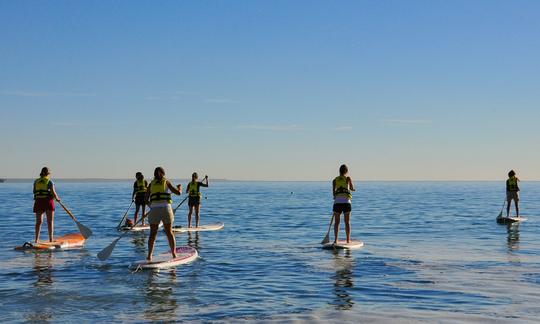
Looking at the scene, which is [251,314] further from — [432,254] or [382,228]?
[382,228]

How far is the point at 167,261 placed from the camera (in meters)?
13.1

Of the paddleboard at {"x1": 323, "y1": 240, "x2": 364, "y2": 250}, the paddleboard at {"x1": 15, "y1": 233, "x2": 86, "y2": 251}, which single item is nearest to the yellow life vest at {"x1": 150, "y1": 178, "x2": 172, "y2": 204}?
the paddleboard at {"x1": 15, "y1": 233, "x2": 86, "y2": 251}

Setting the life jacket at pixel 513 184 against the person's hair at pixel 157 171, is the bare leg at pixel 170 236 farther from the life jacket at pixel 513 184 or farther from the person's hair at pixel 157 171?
the life jacket at pixel 513 184

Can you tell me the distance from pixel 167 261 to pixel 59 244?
190 inches

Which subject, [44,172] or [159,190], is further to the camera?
[44,172]

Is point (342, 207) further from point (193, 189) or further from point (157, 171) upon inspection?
point (193, 189)

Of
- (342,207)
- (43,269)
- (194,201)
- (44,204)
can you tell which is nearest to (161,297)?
(43,269)

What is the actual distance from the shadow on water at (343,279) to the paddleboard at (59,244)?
728 centimetres

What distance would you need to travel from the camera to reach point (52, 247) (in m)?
16.3

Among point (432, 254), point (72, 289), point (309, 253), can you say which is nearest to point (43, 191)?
point (72, 289)

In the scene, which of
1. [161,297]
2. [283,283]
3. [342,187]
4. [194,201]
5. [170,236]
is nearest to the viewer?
[161,297]

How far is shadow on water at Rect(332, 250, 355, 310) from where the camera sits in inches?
378

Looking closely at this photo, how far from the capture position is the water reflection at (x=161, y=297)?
8.80m

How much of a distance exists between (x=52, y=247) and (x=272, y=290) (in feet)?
26.3
